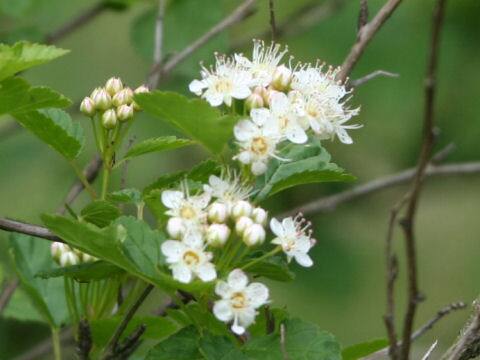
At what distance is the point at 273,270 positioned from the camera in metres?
1.73

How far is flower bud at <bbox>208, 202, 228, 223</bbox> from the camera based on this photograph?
65.0 inches

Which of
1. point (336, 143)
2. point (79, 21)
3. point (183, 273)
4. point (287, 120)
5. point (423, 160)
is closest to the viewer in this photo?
point (423, 160)

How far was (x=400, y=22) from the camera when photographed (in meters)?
4.00

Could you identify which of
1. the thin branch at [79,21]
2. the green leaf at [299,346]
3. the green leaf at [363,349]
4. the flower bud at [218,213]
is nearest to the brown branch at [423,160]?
the green leaf at [299,346]

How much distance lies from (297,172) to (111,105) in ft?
1.05

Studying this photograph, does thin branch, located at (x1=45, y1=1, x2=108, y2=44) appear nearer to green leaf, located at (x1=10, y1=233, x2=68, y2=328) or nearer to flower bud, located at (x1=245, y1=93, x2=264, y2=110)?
green leaf, located at (x1=10, y1=233, x2=68, y2=328)

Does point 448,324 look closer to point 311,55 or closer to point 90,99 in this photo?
point 311,55

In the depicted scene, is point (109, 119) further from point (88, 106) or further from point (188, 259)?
point (188, 259)

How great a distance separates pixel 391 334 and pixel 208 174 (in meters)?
0.42

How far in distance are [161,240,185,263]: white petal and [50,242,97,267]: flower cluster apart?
0.38 metres

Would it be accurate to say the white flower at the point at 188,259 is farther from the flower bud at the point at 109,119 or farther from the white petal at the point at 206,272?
the flower bud at the point at 109,119

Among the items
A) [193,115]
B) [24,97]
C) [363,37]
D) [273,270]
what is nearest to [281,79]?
[193,115]

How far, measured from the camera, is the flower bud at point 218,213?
1.65m

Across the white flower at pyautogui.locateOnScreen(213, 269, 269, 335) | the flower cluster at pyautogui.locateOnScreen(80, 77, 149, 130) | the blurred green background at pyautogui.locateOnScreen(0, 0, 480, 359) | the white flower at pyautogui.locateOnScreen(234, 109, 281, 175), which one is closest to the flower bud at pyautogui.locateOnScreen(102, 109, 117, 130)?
the flower cluster at pyautogui.locateOnScreen(80, 77, 149, 130)
